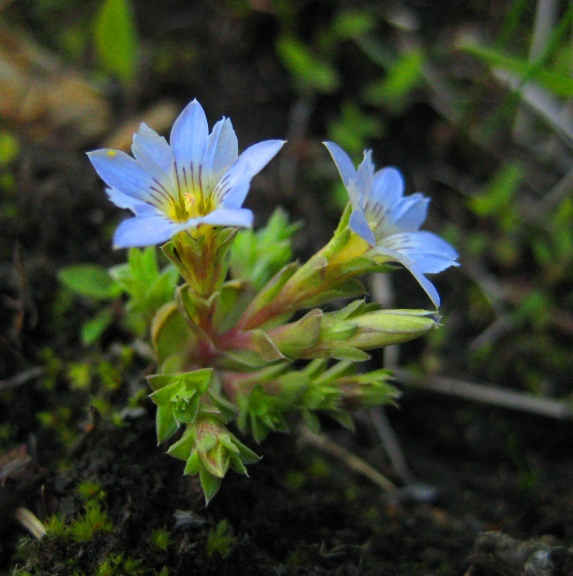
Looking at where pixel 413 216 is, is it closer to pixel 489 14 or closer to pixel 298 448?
pixel 298 448

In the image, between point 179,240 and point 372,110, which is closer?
point 179,240

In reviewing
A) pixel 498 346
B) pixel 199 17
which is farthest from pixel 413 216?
pixel 199 17

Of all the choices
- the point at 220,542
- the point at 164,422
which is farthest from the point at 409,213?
the point at 220,542

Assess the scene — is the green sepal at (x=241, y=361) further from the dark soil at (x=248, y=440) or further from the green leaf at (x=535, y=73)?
the green leaf at (x=535, y=73)

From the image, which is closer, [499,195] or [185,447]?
[185,447]

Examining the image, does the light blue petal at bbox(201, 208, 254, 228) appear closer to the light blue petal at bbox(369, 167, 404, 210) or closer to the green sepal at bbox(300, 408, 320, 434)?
the light blue petal at bbox(369, 167, 404, 210)

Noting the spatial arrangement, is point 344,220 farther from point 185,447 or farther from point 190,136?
point 185,447

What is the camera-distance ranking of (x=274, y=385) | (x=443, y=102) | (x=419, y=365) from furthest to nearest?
(x=443, y=102)
(x=419, y=365)
(x=274, y=385)

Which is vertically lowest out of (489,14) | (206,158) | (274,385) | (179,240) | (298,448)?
(298,448)
